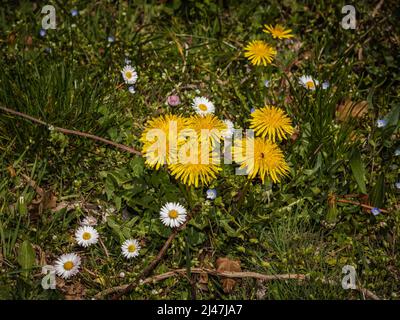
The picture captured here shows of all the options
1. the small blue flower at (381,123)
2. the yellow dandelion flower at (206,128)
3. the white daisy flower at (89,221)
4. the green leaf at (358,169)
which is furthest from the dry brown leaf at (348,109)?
the white daisy flower at (89,221)

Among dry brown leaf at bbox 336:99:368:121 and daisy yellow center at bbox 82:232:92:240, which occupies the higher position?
dry brown leaf at bbox 336:99:368:121

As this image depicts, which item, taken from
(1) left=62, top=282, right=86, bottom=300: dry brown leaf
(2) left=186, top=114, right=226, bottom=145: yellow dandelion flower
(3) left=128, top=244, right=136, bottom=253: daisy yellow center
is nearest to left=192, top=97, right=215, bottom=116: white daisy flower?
(2) left=186, top=114, right=226, bottom=145: yellow dandelion flower

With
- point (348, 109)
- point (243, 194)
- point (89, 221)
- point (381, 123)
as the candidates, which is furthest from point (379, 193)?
point (89, 221)

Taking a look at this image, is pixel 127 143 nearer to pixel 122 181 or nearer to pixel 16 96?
pixel 122 181

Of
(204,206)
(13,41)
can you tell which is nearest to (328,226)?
(204,206)

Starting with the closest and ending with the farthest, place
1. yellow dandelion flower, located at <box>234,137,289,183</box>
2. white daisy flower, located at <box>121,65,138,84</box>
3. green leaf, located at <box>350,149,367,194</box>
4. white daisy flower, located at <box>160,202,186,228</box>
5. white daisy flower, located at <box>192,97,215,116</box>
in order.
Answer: yellow dandelion flower, located at <box>234,137,289,183</box>
white daisy flower, located at <box>160,202,186,228</box>
green leaf, located at <box>350,149,367,194</box>
white daisy flower, located at <box>192,97,215,116</box>
white daisy flower, located at <box>121,65,138,84</box>

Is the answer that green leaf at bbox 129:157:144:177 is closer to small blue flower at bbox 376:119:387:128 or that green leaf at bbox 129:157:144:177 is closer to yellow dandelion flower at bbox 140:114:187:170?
yellow dandelion flower at bbox 140:114:187:170

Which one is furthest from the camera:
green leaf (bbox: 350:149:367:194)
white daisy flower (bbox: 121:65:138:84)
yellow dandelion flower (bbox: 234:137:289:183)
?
white daisy flower (bbox: 121:65:138:84)
